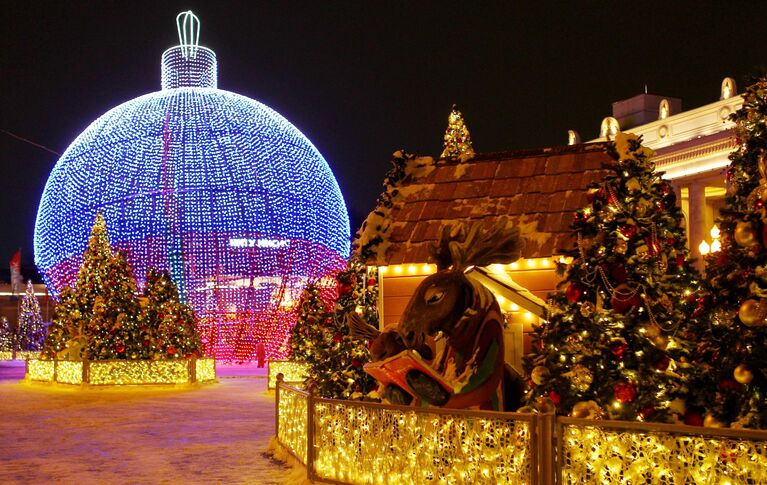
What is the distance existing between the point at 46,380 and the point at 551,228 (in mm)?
17705

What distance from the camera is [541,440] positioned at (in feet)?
17.5

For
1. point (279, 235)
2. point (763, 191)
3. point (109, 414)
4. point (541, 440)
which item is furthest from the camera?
point (279, 235)

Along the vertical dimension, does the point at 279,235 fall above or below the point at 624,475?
above

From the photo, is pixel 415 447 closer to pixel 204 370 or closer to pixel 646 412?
pixel 646 412

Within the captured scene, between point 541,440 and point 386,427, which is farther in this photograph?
point 386,427

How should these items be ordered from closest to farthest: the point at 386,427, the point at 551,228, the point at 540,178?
the point at 386,427, the point at 551,228, the point at 540,178

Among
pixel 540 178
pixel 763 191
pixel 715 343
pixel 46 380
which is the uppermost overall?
pixel 540 178

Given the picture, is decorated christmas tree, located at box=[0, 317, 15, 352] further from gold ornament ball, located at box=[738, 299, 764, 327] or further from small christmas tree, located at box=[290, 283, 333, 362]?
gold ornament ball, located at box=[738, 299, 764, 327]

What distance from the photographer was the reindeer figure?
22.3 feet

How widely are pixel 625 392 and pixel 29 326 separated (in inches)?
2009

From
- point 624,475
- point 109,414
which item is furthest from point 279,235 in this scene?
point 624,475

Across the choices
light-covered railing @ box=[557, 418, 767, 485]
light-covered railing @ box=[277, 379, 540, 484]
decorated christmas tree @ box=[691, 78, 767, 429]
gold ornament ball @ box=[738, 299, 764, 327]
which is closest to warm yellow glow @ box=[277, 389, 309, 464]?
light-covered railing @ box=[277, 379, 540, 484]

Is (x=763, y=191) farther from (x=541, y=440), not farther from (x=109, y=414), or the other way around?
(x=109, y=414)

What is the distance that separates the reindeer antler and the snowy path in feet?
8.93
